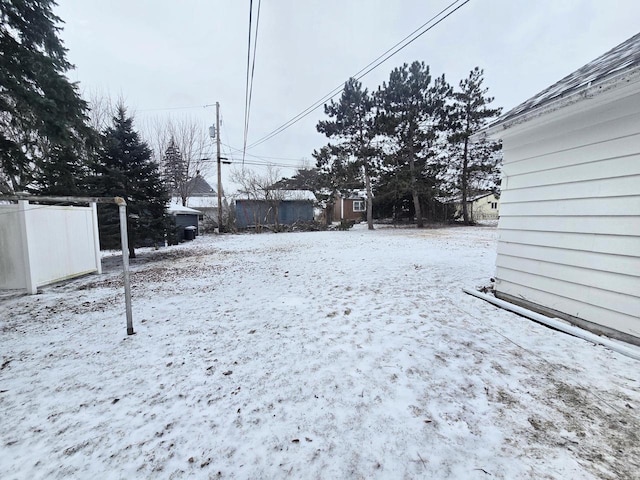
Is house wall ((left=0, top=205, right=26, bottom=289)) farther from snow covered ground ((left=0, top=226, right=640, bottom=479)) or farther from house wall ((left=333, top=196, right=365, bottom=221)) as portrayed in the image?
house wall ((left=333, top=196, right=365, bottom=221))

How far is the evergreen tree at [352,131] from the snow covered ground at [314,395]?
15610 mm

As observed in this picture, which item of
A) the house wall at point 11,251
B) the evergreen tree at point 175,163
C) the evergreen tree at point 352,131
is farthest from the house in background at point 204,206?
the house wall at point 11,251

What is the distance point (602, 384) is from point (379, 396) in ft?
5.67

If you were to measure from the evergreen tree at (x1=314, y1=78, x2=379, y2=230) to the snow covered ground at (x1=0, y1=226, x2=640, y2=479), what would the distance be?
15610 mm

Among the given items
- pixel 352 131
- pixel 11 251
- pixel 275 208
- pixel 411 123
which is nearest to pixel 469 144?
pixel 411 123

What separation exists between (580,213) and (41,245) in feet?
29.7

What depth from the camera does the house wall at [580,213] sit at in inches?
Answer: 106

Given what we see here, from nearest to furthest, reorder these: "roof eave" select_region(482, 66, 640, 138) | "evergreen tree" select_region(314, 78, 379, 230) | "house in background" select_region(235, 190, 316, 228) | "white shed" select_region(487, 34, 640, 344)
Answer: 1. "roof eave" select_region(482, 66, 640, 138)
2. "white shed" select_region(487, 34, 640, 344)
3. "evergreen tree" select_region(314, 78, 379, 230)
4. "house in background" select_region(235, 190, 316, 228)

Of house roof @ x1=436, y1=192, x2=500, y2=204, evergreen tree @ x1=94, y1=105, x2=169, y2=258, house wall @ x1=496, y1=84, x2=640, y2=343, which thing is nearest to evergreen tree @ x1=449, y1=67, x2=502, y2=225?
house roof @ x1=436, y1=192, x2=500, y2=204

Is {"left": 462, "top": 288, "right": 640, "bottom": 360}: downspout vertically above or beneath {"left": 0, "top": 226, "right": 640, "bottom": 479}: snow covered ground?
above

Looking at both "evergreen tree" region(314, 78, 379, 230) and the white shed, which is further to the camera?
"evergreen tree" region(314, 78, 379, 230)

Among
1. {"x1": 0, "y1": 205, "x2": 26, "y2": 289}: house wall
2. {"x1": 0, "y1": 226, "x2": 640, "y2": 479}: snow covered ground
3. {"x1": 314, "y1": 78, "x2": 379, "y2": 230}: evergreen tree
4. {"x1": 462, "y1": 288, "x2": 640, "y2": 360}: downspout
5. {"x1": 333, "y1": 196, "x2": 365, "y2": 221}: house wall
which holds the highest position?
{"x1": 314, "y1": 78, "x2": 379, "y2": 230}: evergreen tree

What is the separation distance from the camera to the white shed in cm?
267

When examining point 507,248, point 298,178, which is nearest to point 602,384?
point 507,248
